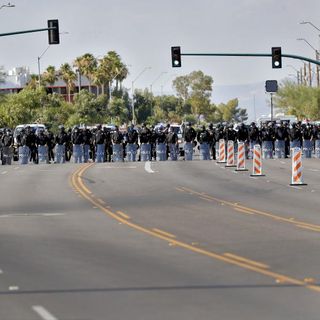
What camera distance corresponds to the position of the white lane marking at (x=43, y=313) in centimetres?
1102

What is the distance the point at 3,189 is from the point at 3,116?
220 feet

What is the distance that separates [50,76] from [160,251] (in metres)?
130

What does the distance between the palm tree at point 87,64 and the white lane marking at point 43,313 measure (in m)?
132

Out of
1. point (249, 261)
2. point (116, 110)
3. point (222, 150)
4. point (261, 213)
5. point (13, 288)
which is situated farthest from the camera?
point (116, 110)

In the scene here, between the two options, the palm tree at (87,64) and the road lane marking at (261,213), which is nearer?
the road lane marking at (261,213)

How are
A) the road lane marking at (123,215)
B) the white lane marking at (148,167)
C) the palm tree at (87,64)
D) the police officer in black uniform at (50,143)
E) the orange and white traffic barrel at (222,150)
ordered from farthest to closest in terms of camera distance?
the palm tree at (87,64) < the police officer in black uniform at (50,143) < the orange and white traffic barrel at (222,150) < the white lane marking at (148,167) < the road lane marking at (123,215)

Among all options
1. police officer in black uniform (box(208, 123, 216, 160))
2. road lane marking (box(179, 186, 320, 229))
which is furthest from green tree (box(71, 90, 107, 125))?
road lane marking (box(179, 186, 320, 229))

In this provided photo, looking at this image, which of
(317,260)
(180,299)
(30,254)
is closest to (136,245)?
(30,254)

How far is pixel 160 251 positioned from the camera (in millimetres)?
17016

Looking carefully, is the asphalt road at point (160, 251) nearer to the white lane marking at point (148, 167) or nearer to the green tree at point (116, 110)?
the white lane marking at point (148, 167)

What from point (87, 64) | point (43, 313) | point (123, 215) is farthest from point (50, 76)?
point (43, 313)

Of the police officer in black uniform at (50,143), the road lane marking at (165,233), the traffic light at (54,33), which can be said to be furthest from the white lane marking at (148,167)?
the road lane marking at (165,233)

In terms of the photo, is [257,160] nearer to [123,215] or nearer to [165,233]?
[123,215]

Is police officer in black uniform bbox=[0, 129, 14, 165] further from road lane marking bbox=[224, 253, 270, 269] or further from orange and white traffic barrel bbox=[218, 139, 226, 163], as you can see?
road lane marking bbox=[224, 253, 270, 269]
